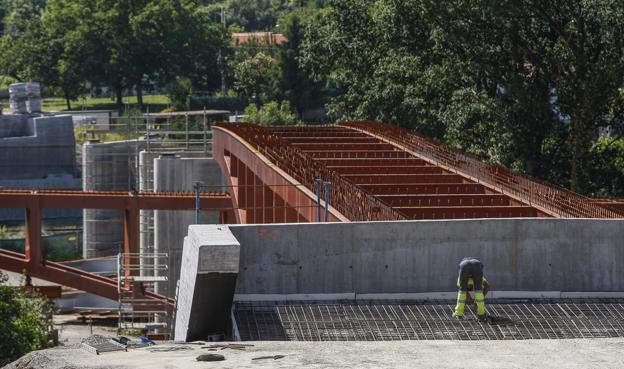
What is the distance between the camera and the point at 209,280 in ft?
64.2

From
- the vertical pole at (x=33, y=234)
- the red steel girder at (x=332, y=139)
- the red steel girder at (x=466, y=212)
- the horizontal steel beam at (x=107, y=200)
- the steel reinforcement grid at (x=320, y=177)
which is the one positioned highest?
the steel reinforcement grid at (x=320, y=177)

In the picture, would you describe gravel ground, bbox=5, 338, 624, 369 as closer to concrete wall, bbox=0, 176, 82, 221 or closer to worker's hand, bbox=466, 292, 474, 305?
worker's hand, bbox=466, 292, 474, 305

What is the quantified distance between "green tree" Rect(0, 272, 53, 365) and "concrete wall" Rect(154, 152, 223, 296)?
23.6ft

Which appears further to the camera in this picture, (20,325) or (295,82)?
(295,82)

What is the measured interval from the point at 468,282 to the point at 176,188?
122 feet

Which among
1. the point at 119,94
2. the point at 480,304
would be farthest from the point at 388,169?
the point at 119,94

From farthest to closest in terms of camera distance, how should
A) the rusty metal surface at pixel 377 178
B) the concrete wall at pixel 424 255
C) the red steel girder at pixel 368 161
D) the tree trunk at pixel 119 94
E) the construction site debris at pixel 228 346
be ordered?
1. the tree trunk at pixel 119 94
2. the red steel girder at pixel 368 161
3. the rusty metal surface at pixel 377 178
4. the concrete wall at pixel 424 255
5. the construction site debris at pixel 228 346

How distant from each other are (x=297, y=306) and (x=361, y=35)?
33.2 m

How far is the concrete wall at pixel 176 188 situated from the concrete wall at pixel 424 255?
32.1 metres

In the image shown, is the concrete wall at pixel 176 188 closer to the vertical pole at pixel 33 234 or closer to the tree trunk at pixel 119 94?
the vertical pole at pixel 33 234

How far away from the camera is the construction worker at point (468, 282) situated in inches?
802

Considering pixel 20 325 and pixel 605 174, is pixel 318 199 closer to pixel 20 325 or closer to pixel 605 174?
pixel 20 325

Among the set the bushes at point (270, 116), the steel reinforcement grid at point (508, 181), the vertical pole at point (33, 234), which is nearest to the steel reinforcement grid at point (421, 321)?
the steel reinforcement grid at point (508, 181)

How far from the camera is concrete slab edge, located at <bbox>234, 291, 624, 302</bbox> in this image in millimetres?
21188
